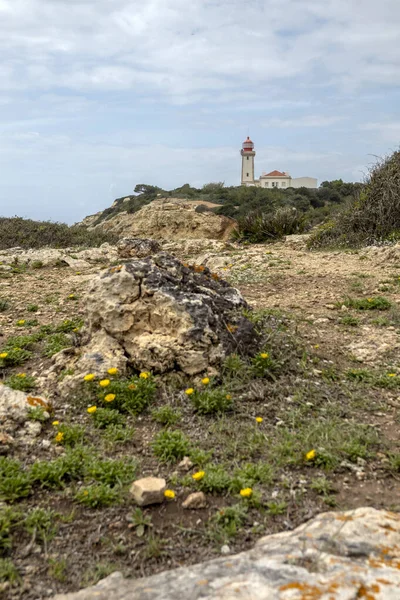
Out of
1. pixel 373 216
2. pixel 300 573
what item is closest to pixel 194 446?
pixel 300 573

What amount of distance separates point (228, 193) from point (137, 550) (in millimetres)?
24259

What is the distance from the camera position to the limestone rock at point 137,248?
8.70 meters

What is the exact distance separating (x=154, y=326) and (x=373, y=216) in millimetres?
8417

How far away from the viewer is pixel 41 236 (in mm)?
13477

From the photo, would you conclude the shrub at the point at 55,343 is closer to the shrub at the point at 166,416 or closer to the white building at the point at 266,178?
the shrub at the point at 166,416

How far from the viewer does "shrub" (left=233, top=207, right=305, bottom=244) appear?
1365 centimetres

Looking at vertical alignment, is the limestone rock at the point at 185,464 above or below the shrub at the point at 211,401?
below

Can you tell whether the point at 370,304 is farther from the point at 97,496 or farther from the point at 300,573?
the point at 300,573

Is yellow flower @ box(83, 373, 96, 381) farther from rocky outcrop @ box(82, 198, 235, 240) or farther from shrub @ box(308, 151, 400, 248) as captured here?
rocky outcrop @ box(82, 198, 235, 240)

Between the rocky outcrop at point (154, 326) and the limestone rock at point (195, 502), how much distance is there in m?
1.30

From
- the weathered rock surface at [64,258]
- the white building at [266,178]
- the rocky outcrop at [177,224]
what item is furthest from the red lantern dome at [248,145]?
the weathered rock surface at [64,258]

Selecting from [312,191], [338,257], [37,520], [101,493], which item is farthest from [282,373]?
[312,191]

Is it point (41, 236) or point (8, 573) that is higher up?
point (41, 236)

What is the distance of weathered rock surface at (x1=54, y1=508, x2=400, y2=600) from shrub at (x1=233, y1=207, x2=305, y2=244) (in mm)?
11596
